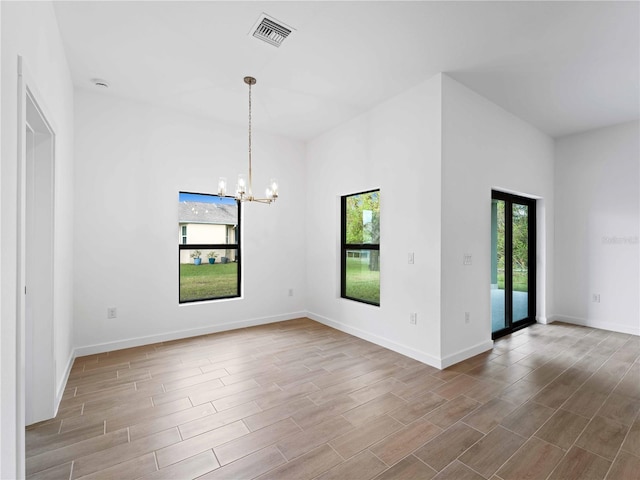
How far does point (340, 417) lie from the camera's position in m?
2.31

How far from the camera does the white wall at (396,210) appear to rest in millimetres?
3297

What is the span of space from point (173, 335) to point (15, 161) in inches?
123

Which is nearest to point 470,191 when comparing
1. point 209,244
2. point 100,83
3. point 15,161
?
point 209,244

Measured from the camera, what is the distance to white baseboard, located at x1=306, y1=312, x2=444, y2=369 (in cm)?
327

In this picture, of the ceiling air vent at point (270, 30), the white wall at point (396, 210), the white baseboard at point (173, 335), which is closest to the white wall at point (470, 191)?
the white wall at point (396, 210)

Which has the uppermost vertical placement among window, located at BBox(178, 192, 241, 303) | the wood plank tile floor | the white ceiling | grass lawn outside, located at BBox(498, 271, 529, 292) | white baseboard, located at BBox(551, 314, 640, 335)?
the white ceiling

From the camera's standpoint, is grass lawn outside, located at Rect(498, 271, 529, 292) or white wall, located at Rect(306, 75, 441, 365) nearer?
white wall, located at Rect(306, 75, 441, 365)

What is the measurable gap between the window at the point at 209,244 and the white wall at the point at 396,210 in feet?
4.68

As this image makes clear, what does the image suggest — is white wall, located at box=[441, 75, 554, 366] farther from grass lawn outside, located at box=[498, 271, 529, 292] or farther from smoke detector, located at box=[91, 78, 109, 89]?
smoke detector, located at box=[91, 78, 109, 89]

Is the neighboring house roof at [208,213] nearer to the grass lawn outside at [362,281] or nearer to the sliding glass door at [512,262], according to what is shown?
the grass lawn outside at [362,281]

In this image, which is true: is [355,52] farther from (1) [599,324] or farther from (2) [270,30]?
(1) [599,324]

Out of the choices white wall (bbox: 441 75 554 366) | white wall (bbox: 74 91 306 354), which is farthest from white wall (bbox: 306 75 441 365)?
white wall (bbox: 74 91 306 354)

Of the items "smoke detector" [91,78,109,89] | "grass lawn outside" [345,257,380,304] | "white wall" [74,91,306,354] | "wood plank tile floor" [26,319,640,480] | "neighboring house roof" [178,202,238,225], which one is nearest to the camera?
"wood plank tile floor" [26,319,640,480]

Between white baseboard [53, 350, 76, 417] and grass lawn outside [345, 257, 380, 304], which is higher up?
grass lawn outside [345, 257, 380, 304]
